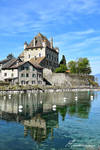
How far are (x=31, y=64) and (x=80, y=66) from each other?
4151 cm

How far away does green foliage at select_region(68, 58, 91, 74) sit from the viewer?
3969 inches

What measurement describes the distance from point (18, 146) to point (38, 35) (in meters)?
79.4

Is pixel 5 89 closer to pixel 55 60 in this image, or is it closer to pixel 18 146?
pixel 18 146

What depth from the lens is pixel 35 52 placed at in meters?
83.8

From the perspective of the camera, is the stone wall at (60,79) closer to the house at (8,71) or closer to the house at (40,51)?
the house at (40,51)

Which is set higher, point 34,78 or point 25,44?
point 25,44

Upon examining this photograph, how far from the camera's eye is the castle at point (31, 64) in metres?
68.1

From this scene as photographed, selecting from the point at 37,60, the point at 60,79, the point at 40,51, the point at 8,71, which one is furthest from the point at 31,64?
the point at 40,51

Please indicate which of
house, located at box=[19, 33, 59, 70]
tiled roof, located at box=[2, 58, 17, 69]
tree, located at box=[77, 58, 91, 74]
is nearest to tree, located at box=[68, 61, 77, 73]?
tree, located at box=[77, 58, 91, 74]

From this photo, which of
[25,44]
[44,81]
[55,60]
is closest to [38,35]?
[25,44]

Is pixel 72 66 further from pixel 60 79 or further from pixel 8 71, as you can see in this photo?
pixel 8 71

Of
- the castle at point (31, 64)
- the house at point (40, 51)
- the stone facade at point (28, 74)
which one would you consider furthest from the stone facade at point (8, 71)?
the house at point (40, 51)

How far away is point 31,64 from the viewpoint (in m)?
67.8

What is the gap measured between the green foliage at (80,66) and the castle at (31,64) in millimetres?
14255
